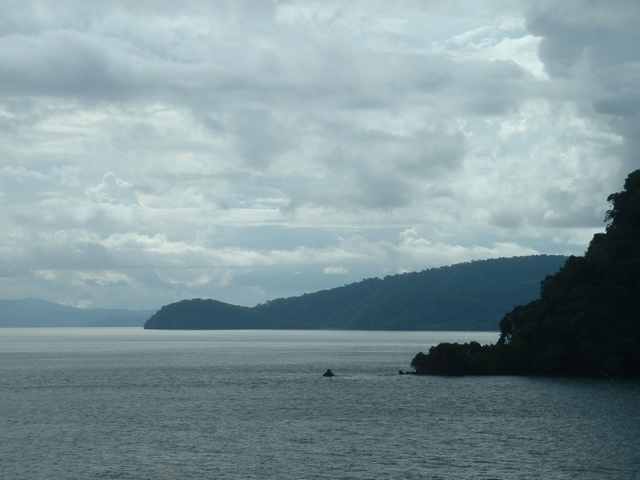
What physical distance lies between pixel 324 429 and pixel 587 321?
79.6 m

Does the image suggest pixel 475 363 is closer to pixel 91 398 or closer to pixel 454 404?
pixel 454 404

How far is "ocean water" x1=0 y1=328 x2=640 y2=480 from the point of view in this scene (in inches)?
2645

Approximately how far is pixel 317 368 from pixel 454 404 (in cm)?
8430

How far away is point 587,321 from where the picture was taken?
147750 millimetres

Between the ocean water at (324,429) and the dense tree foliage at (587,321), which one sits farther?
the dense tree foliage at (587,321)

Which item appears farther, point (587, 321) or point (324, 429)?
point (587, 321)

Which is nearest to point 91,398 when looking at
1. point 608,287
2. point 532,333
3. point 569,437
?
point 569,437

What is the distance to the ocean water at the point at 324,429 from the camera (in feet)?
220

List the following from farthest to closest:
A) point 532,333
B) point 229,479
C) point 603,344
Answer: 1. point 532,333
2. point 603,344
3. point 229,479

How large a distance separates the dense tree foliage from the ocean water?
32.8 feet

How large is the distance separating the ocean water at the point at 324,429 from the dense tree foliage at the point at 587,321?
10.0 metres

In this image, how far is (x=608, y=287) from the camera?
487ft

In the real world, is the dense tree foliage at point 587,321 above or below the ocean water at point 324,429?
above

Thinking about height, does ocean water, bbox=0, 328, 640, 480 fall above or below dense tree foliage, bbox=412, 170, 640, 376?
below
